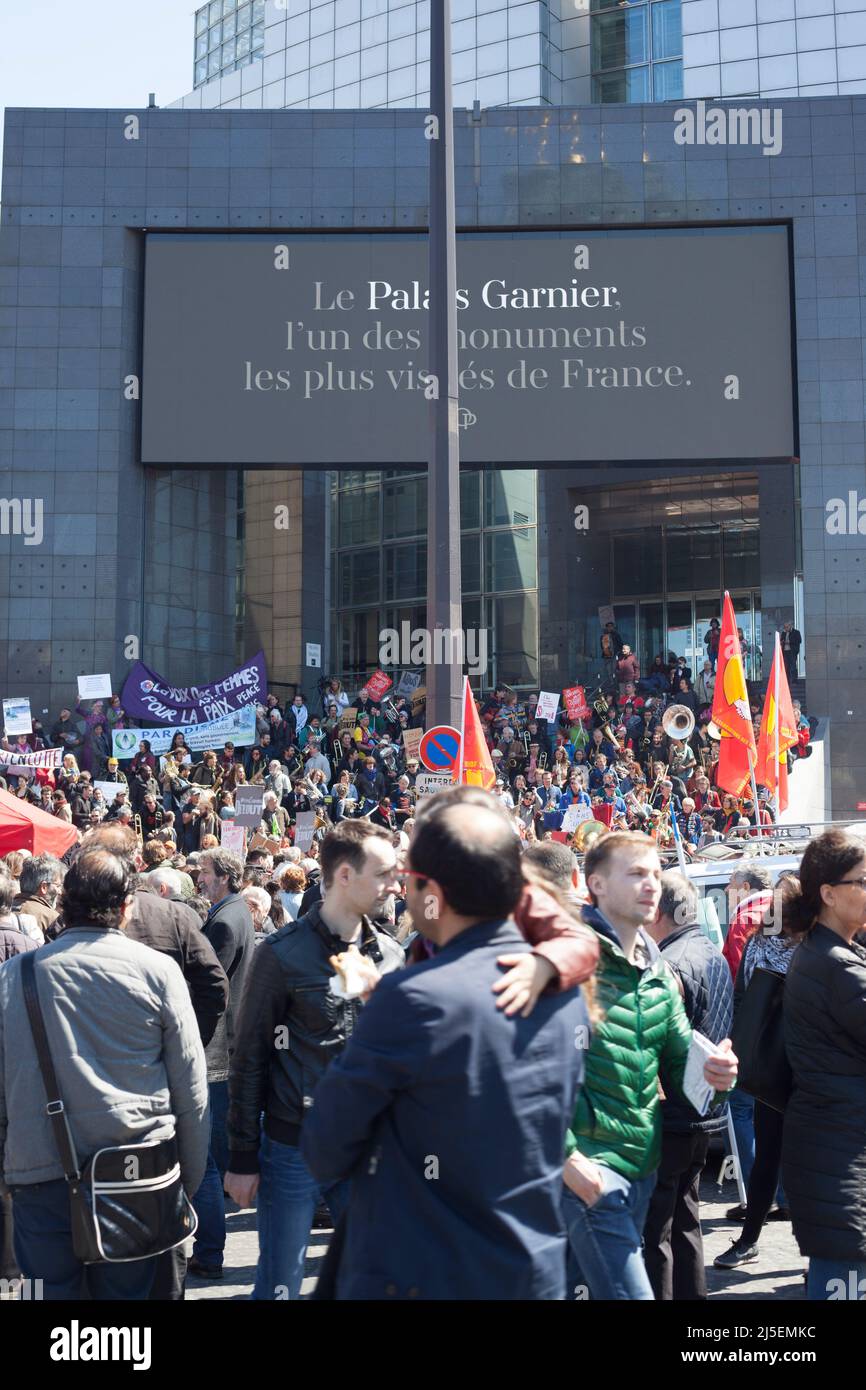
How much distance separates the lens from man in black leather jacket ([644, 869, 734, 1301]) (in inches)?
195

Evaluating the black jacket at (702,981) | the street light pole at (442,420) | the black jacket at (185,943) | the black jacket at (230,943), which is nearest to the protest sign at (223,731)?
the street light pole at (442,420)

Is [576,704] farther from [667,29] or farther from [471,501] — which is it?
[667,29]

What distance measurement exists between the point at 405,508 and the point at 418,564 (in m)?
1.78

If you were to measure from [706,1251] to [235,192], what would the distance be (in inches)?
1067

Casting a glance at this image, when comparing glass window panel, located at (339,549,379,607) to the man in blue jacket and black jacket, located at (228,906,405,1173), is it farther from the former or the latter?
the man in blue jacket

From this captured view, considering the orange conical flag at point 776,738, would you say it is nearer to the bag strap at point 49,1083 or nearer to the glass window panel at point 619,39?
the bag strap at point 49,1083

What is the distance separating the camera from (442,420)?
10891 millimetres

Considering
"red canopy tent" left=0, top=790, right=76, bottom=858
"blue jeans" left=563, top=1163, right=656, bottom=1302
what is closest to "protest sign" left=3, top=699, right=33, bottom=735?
"red canopy tent" left=0, top=790, right=76, bottom=858

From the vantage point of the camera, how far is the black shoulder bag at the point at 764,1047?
185 inches

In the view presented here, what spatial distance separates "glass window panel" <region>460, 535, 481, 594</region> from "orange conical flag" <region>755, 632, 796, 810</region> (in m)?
23.9

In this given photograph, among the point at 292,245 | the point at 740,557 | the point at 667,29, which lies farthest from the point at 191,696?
the point at 667,29
